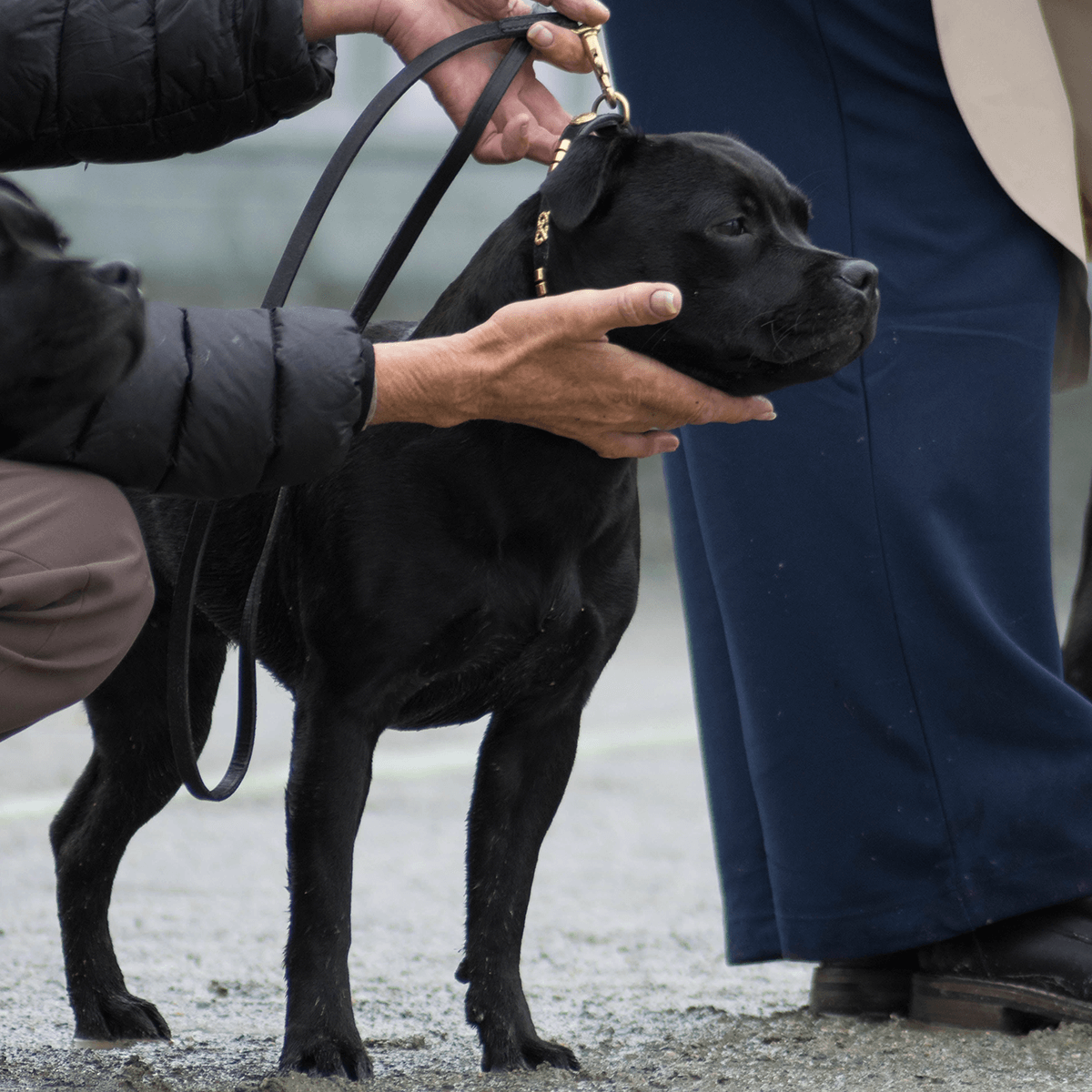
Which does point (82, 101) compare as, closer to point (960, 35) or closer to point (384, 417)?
point (384, 417)

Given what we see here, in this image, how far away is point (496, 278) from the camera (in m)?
2.25

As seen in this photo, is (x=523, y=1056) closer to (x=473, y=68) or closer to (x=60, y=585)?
(x=60, y=585)

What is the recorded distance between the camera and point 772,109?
2.47 m

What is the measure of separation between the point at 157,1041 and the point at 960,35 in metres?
1.93

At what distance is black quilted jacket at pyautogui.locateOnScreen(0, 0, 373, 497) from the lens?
1.82m

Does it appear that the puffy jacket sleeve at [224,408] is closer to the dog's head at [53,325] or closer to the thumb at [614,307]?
the dog's head at [53,325]

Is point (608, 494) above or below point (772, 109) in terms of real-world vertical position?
below

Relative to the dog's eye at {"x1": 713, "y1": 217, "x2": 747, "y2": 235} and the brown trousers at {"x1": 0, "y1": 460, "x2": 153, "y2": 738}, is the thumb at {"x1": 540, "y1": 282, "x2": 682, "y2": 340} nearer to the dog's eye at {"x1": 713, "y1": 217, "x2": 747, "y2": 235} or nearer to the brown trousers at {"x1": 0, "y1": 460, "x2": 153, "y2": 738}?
the dog's eye at {"x1": 713, "y1": 217, "x2": 747, "y2": 235}

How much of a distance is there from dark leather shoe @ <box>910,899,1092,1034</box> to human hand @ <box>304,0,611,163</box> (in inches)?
52.9

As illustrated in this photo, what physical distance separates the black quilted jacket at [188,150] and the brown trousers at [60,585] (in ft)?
0.13

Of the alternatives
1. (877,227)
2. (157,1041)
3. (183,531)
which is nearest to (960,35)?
(877,227)

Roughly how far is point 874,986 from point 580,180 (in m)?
1.32

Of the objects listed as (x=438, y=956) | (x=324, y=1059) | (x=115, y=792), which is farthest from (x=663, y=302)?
(x=438, y=956)

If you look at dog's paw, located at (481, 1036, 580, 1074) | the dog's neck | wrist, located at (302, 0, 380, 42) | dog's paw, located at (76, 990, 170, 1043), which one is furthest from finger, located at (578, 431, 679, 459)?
dog's paw, located at (76, 990, 170, 1043)
